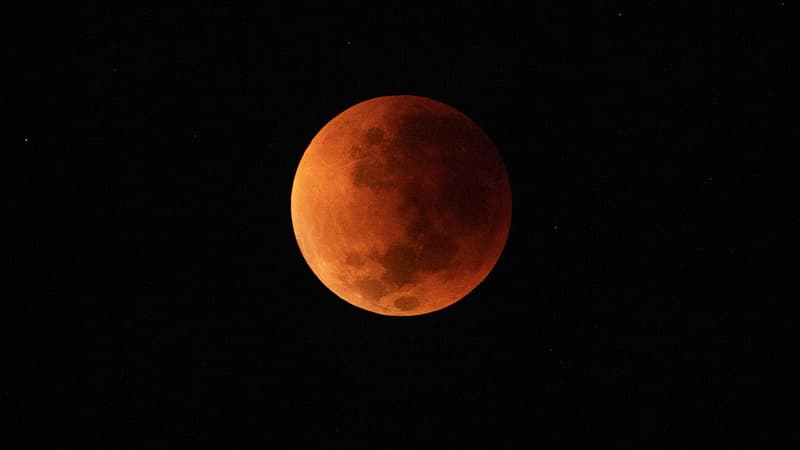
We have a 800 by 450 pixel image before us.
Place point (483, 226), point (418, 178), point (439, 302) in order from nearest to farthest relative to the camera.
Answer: point (418, 178)
point (483, 226)
point (439, 302)

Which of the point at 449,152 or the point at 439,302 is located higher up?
the point at 449,152

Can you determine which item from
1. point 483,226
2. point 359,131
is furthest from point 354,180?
point 483,226

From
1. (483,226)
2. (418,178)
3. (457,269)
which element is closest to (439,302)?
(457,269)

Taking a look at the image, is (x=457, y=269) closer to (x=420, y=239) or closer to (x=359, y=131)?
(x=420, y=239)

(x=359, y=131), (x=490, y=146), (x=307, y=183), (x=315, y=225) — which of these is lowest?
(x=315, y=225)

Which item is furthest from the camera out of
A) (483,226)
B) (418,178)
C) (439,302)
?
(439,302)

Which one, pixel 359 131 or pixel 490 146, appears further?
pixel 490 146

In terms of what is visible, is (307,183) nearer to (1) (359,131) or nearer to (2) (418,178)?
(1) (359,131)
